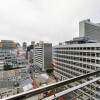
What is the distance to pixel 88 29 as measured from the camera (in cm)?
4100

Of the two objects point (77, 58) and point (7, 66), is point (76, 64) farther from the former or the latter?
point (7, 66)

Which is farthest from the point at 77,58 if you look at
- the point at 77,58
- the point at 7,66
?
the point at 7,66

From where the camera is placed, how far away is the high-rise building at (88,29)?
39781 millimetres

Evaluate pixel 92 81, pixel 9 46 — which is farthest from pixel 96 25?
pixel 92 81

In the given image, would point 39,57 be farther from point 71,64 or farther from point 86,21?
point 86,21

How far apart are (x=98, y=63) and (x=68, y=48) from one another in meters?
7.05

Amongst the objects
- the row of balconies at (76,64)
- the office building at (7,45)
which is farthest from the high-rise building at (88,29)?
the office building at (7,45)

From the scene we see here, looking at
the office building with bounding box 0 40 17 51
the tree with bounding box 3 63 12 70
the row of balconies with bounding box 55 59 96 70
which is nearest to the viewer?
the row of balconies with bounding box 55 59 96 70

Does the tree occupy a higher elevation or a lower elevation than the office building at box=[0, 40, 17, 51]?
lower

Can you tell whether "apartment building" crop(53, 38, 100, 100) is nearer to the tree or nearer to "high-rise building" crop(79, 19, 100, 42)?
the tree

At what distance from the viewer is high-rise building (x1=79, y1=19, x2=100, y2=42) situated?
39.8 m

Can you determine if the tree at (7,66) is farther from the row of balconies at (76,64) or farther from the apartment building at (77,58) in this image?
the row of balconies at (76,64)

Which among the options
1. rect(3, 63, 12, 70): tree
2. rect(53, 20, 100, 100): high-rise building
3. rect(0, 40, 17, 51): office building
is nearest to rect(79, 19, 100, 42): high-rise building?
rect(53, 20, 100, 100): high-rise building

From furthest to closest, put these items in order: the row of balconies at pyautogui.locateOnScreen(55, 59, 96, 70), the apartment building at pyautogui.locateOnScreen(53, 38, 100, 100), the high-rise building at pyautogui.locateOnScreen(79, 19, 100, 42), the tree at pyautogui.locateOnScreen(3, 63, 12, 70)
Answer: the high-rise building at pyautogui.locateOnScreen(79, 19, 100, 42) → the tree at pyautogui.locateOnScreen(3, 63, 12, 70) → the row of balconies at pyautogui.locateOnScreen(55, 59, 96, 70) → the apartment building at pyautogui.locateOnScreen(53, 38, 100, 100)
